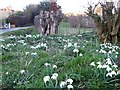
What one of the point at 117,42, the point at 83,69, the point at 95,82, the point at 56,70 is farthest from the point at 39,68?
the point at 117,42

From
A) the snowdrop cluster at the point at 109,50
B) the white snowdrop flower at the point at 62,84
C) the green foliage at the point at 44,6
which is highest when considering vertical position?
the green foliage at the point at 44,6

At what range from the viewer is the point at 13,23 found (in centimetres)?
2409

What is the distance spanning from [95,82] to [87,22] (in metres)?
13.4

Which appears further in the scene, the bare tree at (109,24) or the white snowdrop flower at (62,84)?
the bare tree at (109,24)


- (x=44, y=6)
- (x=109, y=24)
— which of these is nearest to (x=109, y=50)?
(x=109, y=24)

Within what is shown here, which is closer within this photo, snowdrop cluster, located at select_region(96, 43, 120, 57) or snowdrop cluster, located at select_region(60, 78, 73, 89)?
snowdrop cluster, located at select_region(60, 78, 73, 89)

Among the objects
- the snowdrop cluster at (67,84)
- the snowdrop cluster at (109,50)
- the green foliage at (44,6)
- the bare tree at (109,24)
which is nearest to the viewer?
the snowdrop cluster at (67,84)

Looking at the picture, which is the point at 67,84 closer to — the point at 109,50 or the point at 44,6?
the point at 109,50

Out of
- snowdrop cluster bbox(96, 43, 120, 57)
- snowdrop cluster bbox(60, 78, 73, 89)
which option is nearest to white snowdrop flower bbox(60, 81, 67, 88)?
snowdrop cluster bbox(60, 78, 73, 89)

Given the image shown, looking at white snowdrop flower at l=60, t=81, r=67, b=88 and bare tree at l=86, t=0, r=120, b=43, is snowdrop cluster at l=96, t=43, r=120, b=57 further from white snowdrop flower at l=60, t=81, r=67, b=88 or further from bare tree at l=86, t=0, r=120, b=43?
bare tree at l=86, t=0, r=120, b=43

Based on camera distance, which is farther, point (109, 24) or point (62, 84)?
point (109, 24)

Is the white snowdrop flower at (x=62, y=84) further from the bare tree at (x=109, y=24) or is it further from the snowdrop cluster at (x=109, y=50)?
the bare tree at (x=109, y=24)

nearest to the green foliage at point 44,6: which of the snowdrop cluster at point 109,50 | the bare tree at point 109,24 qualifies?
the bare tree at point 109,24

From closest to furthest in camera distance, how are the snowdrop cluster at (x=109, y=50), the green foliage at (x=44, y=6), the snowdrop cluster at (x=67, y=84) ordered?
the snowdrop cluster at (x=67, y=84), the snowdrop cluster at (x=109, y=50), the green foliage at (x=44, y=6)
